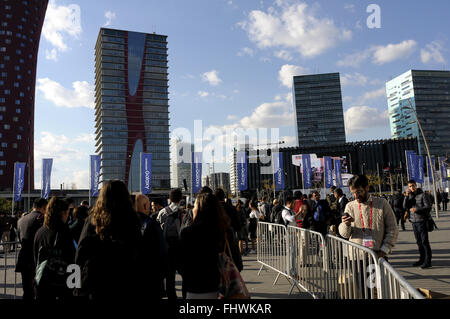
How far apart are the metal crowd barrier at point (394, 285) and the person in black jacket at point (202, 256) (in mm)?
1488

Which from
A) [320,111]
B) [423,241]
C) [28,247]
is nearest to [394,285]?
[28,247]

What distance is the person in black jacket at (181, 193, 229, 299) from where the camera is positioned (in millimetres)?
3018

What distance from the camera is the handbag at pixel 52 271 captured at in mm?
3979

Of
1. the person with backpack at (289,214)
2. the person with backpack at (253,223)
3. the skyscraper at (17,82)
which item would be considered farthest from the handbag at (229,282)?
the skyscraper at (17,82)

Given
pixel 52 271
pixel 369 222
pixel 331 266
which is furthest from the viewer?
pixel 369 222

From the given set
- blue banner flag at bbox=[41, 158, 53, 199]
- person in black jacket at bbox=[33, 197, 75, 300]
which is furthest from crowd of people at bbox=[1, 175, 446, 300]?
blue banner flag at bbox=[41, 158, 53, 199]

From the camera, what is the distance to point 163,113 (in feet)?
445

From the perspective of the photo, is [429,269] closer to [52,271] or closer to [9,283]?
[52,271]

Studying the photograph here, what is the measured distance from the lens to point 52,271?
401cm

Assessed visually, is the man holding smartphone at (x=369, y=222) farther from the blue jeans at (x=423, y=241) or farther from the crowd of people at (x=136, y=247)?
the blue jeans at (x=423, y=241)

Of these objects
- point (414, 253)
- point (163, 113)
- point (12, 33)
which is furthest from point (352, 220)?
point (163, 113)

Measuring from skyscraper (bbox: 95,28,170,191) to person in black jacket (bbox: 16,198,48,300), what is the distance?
11769cm

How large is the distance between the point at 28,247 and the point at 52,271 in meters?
1.83

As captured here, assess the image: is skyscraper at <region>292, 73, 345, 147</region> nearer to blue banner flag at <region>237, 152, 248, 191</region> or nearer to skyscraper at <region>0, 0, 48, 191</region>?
skyscraper at <region>0, 0, 48, 191</region>
